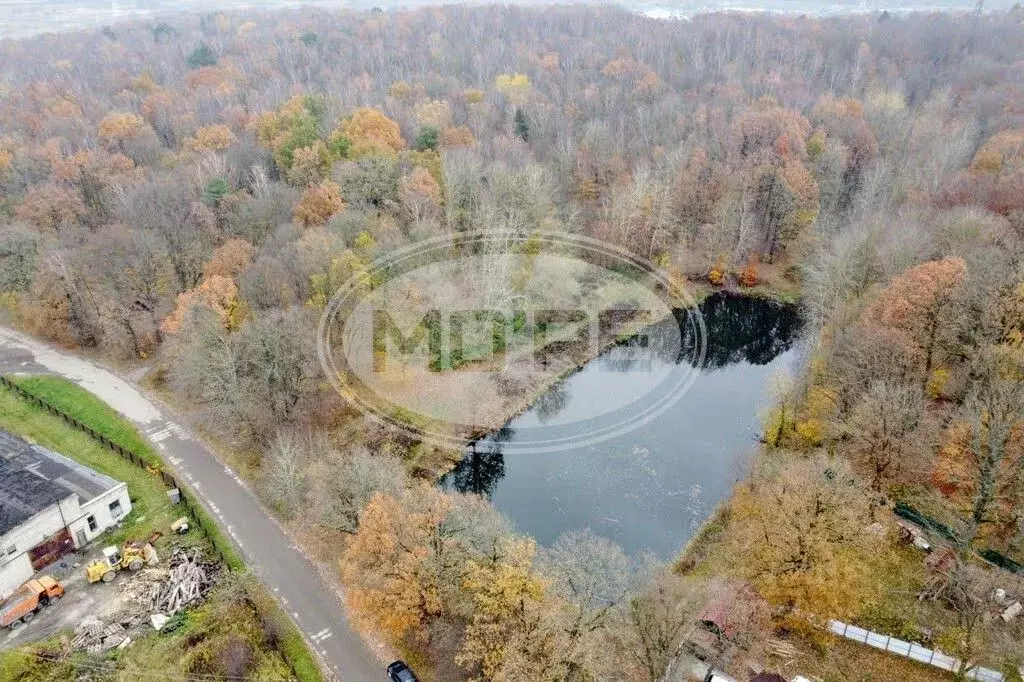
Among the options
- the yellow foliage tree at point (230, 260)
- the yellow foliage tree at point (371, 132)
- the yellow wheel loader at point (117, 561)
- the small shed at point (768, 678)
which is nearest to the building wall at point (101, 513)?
the yellow wheel loader at point (117, 561)

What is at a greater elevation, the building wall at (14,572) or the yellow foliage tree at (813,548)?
the yellow foliage tree at (813,548)

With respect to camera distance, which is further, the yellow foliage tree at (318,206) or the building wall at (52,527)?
the yellow foliage tree at (318,206)

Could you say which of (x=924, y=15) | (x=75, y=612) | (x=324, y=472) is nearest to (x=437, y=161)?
(x=324, y=472)

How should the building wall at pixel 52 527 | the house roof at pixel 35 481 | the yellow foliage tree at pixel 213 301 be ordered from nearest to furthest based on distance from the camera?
→ the building wall at pixel 52 527 → the house roof at pixel 35 481 → the yellow foliage tree at pixel 213 301

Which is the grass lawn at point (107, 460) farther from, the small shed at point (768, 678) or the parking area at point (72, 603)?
the small shed at point (768, 678)

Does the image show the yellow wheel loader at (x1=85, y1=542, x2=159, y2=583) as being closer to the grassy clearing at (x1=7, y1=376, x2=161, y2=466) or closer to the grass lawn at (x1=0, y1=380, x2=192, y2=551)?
the grass lawn at (x1=0, y1=380, x2=192, y2=551)

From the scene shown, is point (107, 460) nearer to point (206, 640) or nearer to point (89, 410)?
point (89, 410)

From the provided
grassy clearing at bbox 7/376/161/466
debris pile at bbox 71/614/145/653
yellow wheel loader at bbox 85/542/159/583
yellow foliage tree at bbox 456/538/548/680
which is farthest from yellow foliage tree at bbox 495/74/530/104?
debris pile at bbox 71/614/145/653
